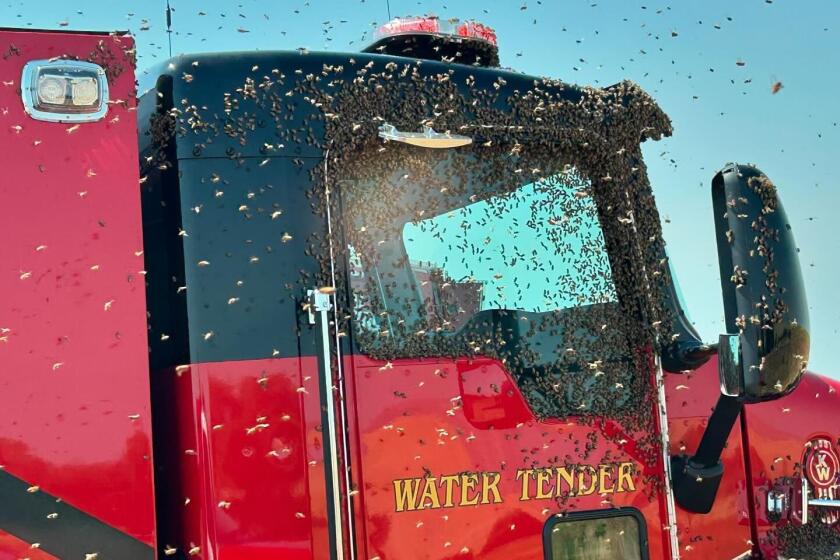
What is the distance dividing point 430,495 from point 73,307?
1.25 meters

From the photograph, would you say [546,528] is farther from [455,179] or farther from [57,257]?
[57,257]

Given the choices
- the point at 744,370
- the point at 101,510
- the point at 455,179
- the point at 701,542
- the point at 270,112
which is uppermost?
the point at 270,112

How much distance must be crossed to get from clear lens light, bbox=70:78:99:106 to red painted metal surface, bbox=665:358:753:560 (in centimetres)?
219

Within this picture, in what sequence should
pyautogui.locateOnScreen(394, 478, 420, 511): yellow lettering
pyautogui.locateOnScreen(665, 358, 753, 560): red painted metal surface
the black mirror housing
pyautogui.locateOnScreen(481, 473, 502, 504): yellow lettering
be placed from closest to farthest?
the black mirror housing
pyautogui.locateOnScreen(394, 478, 420, 511): yellow lettering
pyautogui.locateOnScreen(481, 473, 502, 504): yellow lettering
pyautogui.locateOnScreen(665, 358, 753, 560): red painted metal surface

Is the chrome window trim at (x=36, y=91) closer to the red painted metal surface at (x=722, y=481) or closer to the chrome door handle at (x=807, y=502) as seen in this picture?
the red painted metal surface at (x=722, y=481)

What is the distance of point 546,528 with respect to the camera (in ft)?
12.1

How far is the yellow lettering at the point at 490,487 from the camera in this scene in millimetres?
3592

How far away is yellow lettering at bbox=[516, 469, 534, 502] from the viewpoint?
3.65 metres

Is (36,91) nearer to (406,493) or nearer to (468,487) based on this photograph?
(406,493)

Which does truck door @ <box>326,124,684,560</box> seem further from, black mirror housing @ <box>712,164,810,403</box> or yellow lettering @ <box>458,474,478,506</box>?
black mirror housing @ <box>712,164,810,403</box>

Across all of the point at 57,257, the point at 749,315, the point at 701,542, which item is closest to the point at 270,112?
the point at 57,257

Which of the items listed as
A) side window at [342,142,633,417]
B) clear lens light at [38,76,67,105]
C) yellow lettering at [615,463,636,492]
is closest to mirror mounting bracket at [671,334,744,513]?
yellow lettering at [615,463,636,492]

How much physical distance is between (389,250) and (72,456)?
1.21 metres

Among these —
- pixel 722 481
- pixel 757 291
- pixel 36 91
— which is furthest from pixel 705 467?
pixel 36 91
